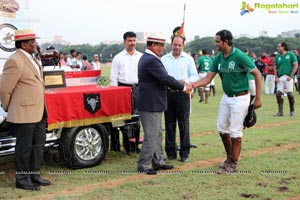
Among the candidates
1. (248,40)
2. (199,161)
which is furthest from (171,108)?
(248,40)

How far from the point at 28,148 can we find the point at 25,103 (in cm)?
59

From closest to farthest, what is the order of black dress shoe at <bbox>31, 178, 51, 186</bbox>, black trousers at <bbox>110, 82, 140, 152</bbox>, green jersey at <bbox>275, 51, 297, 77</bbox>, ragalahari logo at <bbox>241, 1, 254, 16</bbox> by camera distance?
black dress shoe at <bbox>31, 178, 51, 186</bbox>, black trousers at <bbox>110, 82, 140, 152</bbox>, green jersey at <bbox>275, 51, 297, 77</bbox>, ragalahari logo at <bbox>241, 1, 254, 16</bbox>

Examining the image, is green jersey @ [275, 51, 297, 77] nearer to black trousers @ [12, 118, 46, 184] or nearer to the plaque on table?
the plaque on table

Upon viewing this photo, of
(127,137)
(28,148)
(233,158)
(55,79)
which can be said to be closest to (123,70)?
(127,137)

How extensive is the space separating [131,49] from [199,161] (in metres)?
2.39

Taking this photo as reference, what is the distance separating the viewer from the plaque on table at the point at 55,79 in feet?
21.9

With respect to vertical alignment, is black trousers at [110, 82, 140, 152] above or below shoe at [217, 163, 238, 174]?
above

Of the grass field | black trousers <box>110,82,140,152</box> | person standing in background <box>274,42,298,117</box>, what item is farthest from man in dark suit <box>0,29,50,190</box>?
person standing in background <box>274,42,298,117</box>

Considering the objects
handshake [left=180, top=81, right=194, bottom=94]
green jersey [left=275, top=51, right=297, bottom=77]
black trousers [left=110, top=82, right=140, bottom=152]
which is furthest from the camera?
green jersey [left=275, top=51, right=297, bottom=77]

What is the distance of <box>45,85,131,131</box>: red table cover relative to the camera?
5.94 meters

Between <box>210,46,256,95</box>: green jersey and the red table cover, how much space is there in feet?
5.34

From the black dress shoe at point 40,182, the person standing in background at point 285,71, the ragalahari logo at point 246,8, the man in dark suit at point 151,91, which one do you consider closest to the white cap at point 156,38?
the man in dark suit at point 151,91

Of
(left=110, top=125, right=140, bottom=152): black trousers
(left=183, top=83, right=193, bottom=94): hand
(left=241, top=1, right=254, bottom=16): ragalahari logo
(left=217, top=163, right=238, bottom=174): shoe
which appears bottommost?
(left=217, top=163, right=238, bottom=174): shoe

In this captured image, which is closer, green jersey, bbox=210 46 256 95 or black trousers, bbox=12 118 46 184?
black trousers, bbox=12 118 46 184
